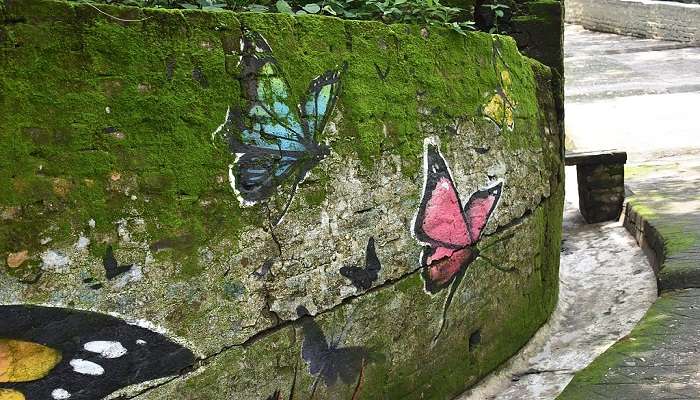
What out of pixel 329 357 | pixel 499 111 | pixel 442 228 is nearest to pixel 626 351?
pixel 442 228

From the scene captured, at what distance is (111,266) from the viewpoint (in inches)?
79.3

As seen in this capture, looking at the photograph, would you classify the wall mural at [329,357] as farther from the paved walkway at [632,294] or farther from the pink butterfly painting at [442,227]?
the paved walkway at [632,294]

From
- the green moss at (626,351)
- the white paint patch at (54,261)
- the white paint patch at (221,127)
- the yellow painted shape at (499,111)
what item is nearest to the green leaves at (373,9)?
the yellow painted shape at (499,111)

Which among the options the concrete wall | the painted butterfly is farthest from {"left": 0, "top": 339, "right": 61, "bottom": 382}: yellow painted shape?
the concrete wall

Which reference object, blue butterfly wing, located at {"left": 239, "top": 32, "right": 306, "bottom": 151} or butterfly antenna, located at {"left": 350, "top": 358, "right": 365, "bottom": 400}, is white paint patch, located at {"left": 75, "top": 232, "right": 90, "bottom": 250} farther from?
butterfly antenna, located at {"left": 350, "top": 358, "right": 365, "bottom": 400}

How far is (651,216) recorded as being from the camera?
224 inches

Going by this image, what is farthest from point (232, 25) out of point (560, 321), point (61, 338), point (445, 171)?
point (560, 321)

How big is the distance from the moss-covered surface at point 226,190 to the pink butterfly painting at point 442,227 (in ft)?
0.24

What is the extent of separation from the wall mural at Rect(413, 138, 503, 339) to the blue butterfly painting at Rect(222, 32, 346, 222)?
67 centimetres

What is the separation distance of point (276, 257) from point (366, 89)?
2.57ft

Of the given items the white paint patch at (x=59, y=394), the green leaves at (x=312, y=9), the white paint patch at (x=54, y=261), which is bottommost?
the white paint patch at (x=59, y=394)

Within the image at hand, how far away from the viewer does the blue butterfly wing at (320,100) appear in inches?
101

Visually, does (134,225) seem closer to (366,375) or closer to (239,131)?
(239,131)

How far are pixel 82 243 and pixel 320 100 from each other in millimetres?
1023
